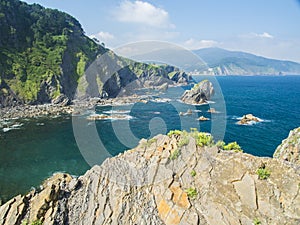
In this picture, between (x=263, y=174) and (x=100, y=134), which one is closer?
(x=263, y=174)

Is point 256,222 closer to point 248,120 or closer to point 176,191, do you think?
point 176,191

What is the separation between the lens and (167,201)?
17.7 meters

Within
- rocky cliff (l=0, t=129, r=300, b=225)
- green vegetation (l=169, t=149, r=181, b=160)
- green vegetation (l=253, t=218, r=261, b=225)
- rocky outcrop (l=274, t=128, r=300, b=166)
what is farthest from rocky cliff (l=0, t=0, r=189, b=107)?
green vegetation (l=253, t=218, r=261, b=225)

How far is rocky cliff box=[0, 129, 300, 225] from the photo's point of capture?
52.0ft

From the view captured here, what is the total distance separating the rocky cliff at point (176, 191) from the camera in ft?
52.0

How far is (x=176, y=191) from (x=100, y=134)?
42532 millimetres

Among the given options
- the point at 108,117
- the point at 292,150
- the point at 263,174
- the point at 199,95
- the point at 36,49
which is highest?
the point at 36,49

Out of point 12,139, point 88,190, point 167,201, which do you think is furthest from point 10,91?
point 167,201

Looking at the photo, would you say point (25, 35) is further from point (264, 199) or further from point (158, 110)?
point (264, 199)

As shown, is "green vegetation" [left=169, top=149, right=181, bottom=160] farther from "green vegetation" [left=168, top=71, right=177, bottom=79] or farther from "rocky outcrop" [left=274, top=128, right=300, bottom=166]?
"green vegetation" [left=168, top=71, right=177, bottom=79]

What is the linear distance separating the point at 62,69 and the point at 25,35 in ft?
72.2

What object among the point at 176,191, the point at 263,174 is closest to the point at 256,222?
the point at 263,174

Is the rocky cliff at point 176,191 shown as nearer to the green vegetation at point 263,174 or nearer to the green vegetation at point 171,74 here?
the green vegetation at point 263,174

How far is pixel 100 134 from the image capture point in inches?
2296
